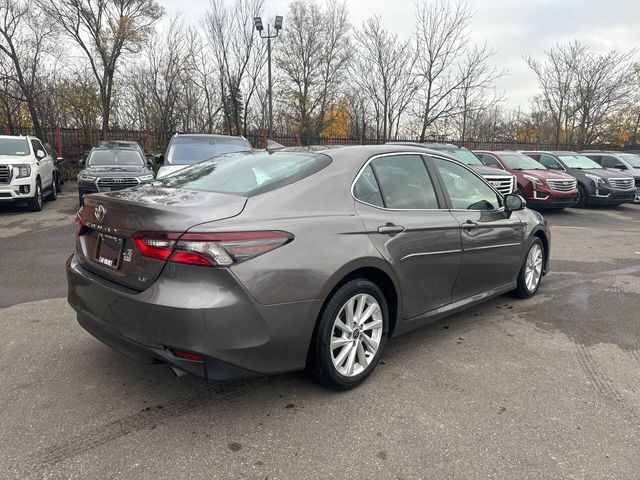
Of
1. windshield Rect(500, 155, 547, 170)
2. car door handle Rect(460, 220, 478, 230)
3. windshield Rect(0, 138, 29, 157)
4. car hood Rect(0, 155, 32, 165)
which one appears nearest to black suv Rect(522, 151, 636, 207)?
windshield Rect(500, 155, 547, 170)

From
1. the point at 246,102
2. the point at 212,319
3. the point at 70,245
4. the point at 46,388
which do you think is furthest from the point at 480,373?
the point at 246,102

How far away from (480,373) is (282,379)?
1396 millimetres

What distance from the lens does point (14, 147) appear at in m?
10.9

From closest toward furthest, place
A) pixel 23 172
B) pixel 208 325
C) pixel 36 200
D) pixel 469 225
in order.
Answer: pixel 208 325
pixel 469 225
pixel 23 172
pixel 36 200

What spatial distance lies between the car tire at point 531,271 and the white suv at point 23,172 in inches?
397

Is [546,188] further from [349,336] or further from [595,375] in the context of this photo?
[349,336]

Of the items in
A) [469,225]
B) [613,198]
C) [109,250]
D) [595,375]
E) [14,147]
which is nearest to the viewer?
[109,250]

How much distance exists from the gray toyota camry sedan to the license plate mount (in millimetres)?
12

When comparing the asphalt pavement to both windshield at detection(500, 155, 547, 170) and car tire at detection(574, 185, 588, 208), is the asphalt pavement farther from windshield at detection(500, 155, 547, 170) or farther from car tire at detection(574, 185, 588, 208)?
car tire at detection(574, 185, 588, 208)

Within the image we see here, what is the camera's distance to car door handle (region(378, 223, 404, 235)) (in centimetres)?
306

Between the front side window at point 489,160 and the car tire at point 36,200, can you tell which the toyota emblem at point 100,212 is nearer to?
the car tire at point 36,200

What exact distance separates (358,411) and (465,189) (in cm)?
223

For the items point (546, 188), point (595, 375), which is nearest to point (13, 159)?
point (595, 375)

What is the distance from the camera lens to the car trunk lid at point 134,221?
2.42 metres
